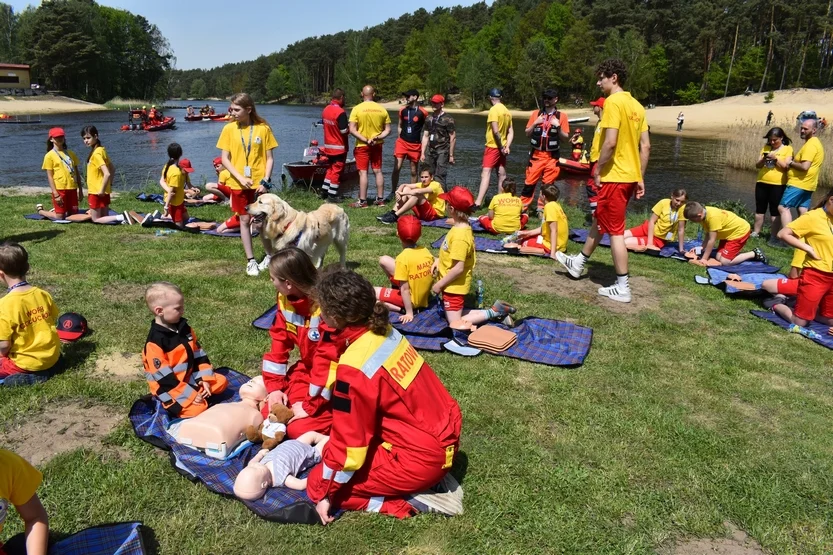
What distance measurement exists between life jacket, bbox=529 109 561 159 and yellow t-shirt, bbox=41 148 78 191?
7621 millimetres

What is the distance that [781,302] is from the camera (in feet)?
19.8

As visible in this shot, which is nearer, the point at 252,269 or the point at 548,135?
the point at 252,269

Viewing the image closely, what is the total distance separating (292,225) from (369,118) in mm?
5919

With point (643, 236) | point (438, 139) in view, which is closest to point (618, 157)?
point (643, 236)

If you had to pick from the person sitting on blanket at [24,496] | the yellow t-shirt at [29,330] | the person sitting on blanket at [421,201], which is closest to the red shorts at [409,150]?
the person sitting on blanket at [421,201]

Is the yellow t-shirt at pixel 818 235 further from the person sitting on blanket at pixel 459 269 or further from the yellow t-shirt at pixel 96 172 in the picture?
the yellow t-shirt at pixel 96 172

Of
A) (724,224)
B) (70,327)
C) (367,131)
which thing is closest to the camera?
(70,327)

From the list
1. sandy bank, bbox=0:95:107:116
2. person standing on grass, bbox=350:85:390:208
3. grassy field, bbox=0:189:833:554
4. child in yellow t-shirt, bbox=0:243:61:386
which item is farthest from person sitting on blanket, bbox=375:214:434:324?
sandy bank, bbox=0:95:107:116

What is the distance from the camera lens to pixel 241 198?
269 inches

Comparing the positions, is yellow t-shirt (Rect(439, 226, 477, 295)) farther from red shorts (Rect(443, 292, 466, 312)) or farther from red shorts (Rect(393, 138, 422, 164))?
red shorts (Rect(393, 138, 422, 164))

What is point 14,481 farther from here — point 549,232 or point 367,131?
point 367,131

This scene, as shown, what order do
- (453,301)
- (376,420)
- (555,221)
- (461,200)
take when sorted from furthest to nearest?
(555,221) < (453,301) < (461,200) < (376,420)

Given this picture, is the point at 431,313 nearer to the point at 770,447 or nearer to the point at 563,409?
the point at 563,409

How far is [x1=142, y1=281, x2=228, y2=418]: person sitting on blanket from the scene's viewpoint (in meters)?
3.48
